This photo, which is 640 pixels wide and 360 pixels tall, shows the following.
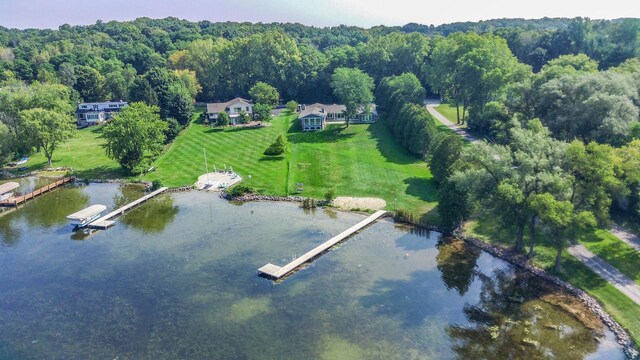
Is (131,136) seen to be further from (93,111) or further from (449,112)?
A: (449,112)

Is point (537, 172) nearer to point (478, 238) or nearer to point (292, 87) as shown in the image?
point (478, 238)

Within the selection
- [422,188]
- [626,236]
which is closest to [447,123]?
[422,188]

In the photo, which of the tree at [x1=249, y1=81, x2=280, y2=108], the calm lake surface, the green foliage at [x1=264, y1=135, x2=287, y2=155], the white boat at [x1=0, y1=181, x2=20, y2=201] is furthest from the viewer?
the tree at [x1=249, y1=81, x2=280, y2=108]

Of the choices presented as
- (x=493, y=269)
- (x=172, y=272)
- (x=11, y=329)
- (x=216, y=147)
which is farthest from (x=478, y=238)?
(x=216, y=147)

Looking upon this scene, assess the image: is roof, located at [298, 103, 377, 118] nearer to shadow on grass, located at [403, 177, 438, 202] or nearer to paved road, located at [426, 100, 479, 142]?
paved road, located at [426, 100, 479, 142]

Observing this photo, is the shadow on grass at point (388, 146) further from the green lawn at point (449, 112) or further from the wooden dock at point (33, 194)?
the wooden dock at point (33, 194)

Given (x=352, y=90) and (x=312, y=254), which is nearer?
(x=312, y=254)

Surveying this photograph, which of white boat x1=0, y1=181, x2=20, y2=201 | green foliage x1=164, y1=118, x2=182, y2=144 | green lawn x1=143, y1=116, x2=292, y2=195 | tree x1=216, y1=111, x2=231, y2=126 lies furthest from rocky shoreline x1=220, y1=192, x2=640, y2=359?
tree x1=216, y1=111, x2=231, y2=126
